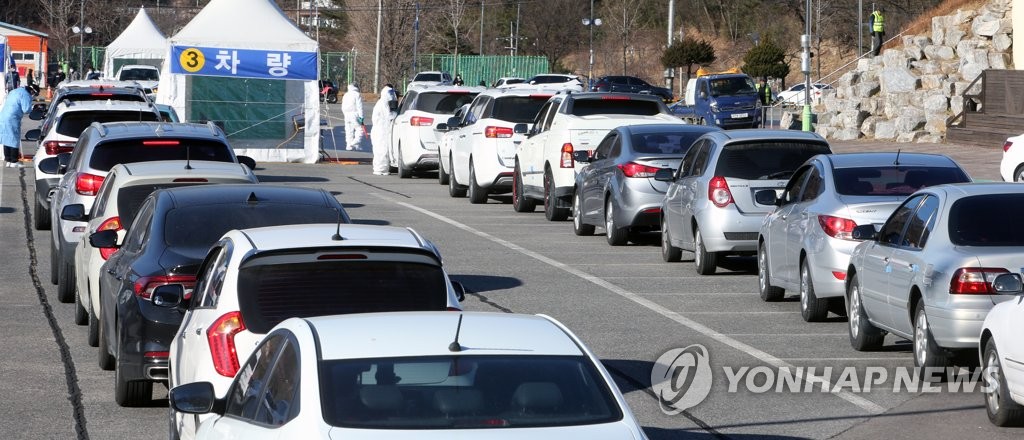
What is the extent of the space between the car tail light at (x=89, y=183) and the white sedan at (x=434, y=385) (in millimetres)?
9876

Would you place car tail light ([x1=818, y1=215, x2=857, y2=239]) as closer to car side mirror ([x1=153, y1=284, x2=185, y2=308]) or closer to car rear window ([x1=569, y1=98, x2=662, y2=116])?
car side mirror ([x1=153, y1=284, x2=185, y2=308])

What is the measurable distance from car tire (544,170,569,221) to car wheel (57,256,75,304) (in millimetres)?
9344

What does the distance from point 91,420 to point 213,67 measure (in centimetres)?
2594

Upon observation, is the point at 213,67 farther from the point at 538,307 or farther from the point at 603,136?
the point at 538,307

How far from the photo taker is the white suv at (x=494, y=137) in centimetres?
2542

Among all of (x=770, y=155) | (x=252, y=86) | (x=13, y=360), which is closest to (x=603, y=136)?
(x=770, y=155)

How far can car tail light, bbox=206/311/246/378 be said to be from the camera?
7434mm

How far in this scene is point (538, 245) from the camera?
1973 cm

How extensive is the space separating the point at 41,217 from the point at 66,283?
7119 millimetres

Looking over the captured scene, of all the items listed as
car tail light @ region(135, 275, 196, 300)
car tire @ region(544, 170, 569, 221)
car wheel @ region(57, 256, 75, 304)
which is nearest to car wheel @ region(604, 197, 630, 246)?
car tire @ region(544, 170, 569, 221)

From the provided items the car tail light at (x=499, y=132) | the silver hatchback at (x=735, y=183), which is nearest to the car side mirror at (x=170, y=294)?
the silver hatchback at (x=735, y=183)

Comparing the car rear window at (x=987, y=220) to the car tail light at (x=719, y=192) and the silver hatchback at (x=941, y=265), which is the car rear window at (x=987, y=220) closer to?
the silver hatchback at (x=941, y=265)

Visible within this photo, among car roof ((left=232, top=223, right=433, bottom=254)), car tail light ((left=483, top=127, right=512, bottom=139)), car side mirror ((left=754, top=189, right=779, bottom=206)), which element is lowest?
car roof ((left=232, top=223, right=433, bottom=254))

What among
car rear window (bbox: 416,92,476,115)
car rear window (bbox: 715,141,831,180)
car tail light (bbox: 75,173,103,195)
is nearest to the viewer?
car tail light (bbox: 75,173,103,195)
